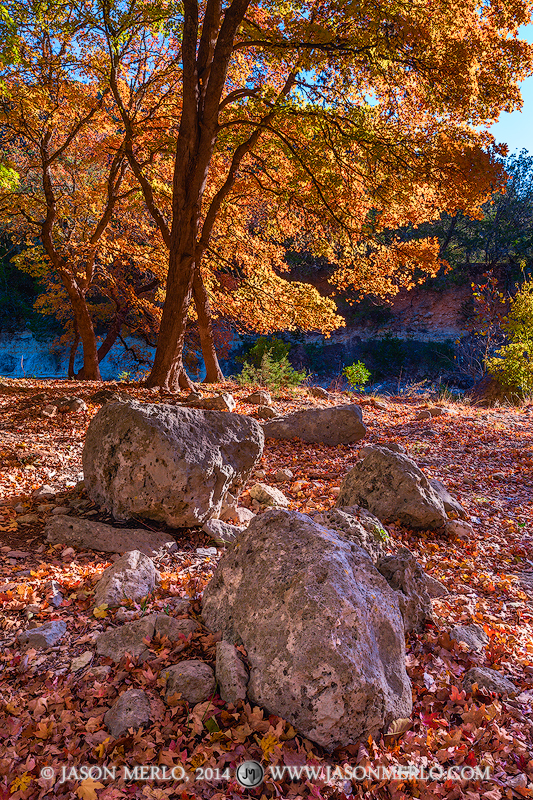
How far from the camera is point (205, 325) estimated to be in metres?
10.3

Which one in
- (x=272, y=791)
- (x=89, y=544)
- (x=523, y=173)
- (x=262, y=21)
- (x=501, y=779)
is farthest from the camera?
(x=523, y=173)

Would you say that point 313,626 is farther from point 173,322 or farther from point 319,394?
point 319,394

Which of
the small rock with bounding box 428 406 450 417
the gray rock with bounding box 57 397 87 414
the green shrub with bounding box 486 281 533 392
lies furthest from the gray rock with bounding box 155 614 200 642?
the green shrub with bounding box 486 281 533 392

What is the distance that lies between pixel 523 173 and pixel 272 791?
33.2m

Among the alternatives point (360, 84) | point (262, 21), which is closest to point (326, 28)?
point (360, 84)

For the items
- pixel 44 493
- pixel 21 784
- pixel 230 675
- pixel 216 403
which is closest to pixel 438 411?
pixel 216 403

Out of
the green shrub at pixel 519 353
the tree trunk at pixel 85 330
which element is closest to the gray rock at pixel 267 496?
the tree trunk at pixel 85 330

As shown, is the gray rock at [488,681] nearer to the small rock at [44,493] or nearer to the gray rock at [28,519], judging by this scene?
the gray rock at [28,519]

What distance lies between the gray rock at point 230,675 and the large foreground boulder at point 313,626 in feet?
0.15

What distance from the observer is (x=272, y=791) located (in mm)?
1488

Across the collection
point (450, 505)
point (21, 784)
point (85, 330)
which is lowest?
point (21, 784)

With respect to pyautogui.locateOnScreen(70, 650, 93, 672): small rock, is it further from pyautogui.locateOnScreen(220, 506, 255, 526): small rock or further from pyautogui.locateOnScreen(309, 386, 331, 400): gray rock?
pyautogui.locateOnScreen(309, 386, 331, 400): gray rock

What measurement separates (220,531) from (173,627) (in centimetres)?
121

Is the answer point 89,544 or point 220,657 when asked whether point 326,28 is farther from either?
point 220,657
